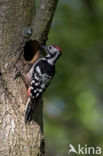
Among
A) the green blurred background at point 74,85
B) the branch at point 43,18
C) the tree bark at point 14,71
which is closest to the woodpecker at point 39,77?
the tree bark at point 14,71

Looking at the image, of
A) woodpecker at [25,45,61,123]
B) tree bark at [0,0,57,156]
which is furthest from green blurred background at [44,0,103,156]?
tree bark at [0,0,57,156]

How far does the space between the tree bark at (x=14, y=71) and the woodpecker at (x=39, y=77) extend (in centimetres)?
10

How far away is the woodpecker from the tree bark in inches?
4.0

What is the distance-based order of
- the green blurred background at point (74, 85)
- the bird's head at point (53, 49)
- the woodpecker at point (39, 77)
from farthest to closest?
the green blurred background at point (74, 85) → the bird's head at point (53, 49) → the woodpecker at point (39, 77)

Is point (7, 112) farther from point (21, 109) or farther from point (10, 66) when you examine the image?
point (10, 66)

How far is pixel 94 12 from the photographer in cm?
939

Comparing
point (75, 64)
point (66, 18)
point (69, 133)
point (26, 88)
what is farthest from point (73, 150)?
point (26, 88)

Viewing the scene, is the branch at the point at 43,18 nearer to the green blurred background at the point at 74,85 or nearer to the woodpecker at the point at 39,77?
the woodpecker at the point at 39,77

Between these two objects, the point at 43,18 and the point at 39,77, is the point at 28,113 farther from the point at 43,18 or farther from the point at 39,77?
the point at 43,18

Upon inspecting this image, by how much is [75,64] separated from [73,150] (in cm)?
214

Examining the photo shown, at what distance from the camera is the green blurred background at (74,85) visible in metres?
8.89

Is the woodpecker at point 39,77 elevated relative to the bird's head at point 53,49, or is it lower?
lower

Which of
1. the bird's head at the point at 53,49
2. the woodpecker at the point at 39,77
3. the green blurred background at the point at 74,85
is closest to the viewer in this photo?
the woodpecker at the point at 39,77

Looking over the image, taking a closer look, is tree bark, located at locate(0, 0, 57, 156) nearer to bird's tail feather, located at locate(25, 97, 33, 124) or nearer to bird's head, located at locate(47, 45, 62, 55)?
bird's tail feather, located at locate(25, 97, 33, 124)
